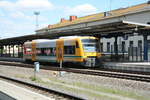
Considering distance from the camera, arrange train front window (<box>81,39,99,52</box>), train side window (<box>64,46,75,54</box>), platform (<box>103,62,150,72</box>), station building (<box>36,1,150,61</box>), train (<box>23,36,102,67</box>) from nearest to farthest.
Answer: platform (<box>103,62,150,72</box>), station building (<box>36,1,150,61</box>), train (<box>23,36,102,67</box>), train front window (<box>81,39,99,52</box>), train side window (<box>64,46,75,54</box>)

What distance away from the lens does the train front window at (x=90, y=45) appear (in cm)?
2259

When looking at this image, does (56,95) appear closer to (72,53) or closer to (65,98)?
(65,98)

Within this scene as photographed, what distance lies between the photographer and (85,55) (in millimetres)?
22328

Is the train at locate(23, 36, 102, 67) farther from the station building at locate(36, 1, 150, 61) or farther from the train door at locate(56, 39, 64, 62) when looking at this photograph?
the station building at locate(36, 1, 150, 61)

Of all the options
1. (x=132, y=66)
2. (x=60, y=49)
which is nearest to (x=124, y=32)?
(x=132, y=66)

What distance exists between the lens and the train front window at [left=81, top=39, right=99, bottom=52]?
74.1 ft

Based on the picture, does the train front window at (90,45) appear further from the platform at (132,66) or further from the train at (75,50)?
the platform at (132,66)

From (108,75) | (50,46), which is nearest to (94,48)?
(50,46)

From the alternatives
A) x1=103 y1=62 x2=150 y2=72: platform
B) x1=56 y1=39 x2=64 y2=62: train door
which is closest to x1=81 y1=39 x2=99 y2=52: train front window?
x1=103 y1=62 x2=150 y2=72: platform

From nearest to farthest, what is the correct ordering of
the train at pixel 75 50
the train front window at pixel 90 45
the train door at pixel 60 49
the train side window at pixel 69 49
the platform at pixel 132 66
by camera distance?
the platform at pixel 132 66 → the train at pixel 75 50 → the train front window at pixel 90 45 → the train side window at pixel 69 49 → the train door at pixel 60 49

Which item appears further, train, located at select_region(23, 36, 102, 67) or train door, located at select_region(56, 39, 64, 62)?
train door, located at select_region(56, 39, 64, 62)

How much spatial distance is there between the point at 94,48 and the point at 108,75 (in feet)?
24.1

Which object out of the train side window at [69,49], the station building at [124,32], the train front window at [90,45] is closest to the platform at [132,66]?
the train front window at [90,45]

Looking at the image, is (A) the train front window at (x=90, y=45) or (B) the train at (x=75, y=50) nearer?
(B) the train at (x=75, y=50)
